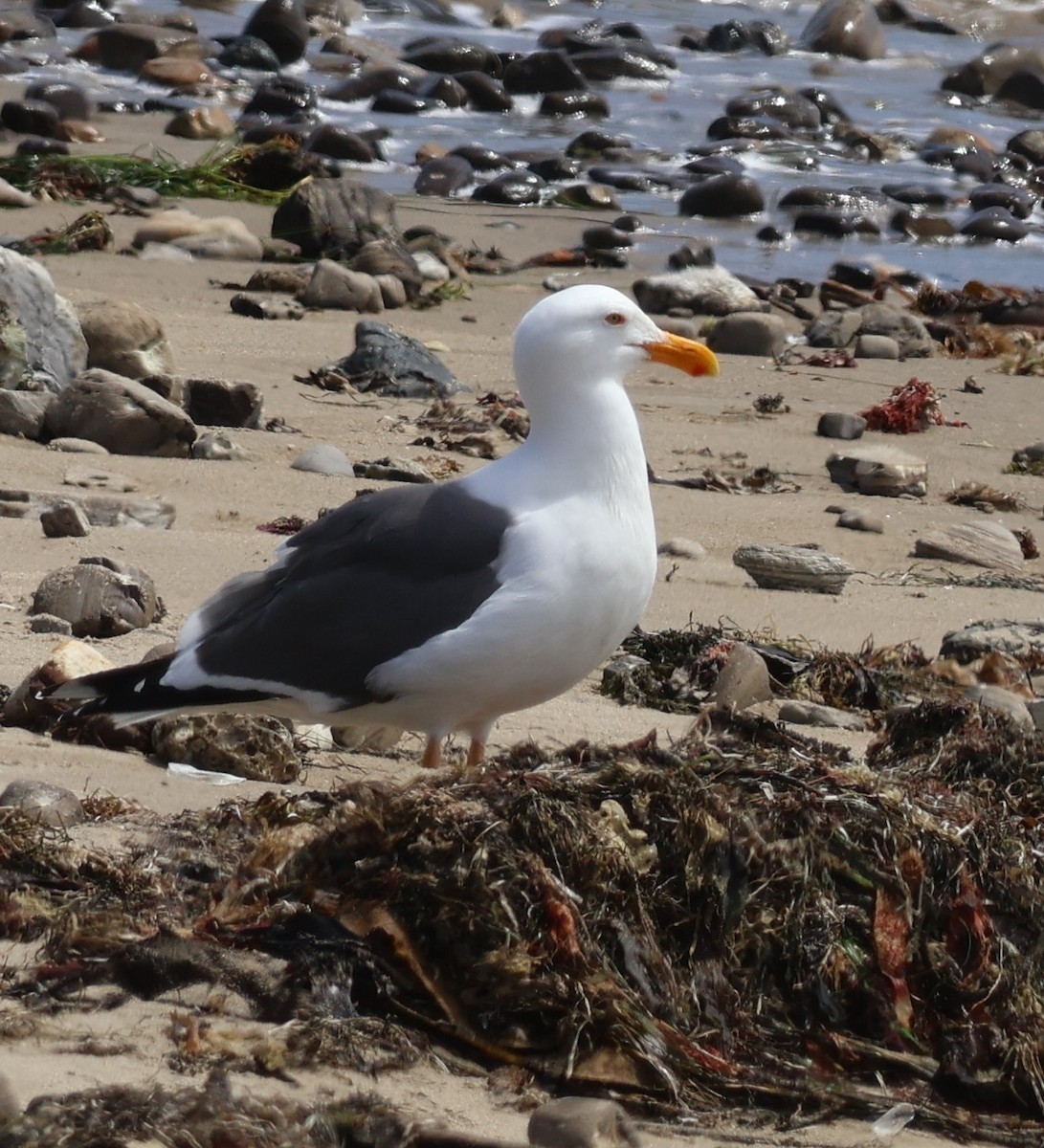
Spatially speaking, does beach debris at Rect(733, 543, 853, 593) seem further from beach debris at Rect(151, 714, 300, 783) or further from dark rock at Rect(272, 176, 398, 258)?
dark rock at Rect(272, 176, 398, 258)

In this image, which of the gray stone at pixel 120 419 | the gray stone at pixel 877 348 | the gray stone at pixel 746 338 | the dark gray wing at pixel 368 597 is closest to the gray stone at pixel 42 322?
the gray stone at pixel 120 419

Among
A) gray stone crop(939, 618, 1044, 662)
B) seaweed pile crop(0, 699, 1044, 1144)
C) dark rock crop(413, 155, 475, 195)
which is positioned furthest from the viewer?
dark rock crop(413, 155, 475, 195)

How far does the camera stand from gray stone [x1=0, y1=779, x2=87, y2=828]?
12.1ft

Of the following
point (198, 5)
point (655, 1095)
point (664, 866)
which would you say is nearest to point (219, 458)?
point (664, 866)

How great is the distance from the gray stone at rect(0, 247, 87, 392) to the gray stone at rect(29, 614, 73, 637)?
99.2 inches

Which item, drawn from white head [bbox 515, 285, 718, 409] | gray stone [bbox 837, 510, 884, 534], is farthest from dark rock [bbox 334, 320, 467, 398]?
white head [bbox 515, 285, 718, 409]

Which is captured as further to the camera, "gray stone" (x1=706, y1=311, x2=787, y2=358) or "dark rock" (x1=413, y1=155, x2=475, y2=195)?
"dark rock" (x1=413, y1=155, x2=475, y2=195)

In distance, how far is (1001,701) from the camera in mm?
5031

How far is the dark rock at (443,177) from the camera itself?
15.0 metres

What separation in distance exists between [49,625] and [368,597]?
1.29 metres

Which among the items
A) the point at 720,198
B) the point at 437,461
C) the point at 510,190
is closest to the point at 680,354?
the point at 437,461

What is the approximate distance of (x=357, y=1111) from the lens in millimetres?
2725

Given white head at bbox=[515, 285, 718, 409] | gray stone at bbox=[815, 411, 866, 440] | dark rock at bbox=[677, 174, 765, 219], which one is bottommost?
dark rock at bbox=[677, 174, 765, 219]

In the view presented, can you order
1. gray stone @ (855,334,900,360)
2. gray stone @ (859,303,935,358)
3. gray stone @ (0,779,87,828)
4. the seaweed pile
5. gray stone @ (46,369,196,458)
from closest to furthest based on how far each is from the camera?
the seaweed pile, gray stone @ (0,779,87,828), gray stone @ (46,369,196,458), gray stone @ (855,334,900,360), gray stone @ (859,303,935,358)
